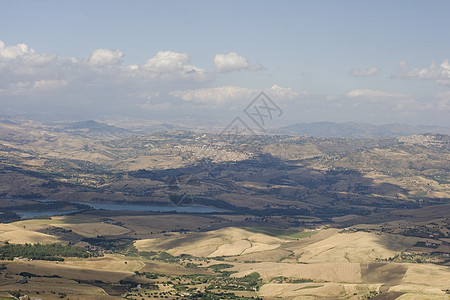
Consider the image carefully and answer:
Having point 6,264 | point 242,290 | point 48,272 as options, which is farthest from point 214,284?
point 6,264

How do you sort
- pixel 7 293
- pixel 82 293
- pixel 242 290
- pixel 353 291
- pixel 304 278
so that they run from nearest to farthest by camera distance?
pixel 7 293
pixel 82 293
pixel 353 291
pixel 242 290
pixel 304 278

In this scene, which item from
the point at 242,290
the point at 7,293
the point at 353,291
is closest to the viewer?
the point at 7,293

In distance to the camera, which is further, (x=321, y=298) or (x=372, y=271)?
(x=372, y=271)

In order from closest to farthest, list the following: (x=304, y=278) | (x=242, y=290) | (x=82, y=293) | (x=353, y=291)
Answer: (x=82, y=293), (x=353, y=291), (x=242, y=290), (x=304, y=278)

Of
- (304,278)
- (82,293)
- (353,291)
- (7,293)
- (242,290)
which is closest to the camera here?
(7,293)

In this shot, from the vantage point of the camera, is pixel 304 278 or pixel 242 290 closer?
pixel 242 290

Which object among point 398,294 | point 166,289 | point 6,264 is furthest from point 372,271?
point 6,264

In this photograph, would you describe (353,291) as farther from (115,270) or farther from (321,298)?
Answer: (115,270)

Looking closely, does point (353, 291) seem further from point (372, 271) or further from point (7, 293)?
point (7, 293)

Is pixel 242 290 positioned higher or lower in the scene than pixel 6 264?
lower
